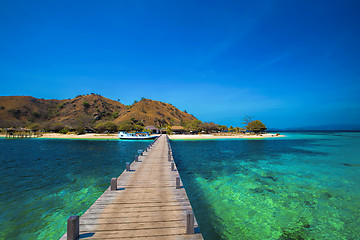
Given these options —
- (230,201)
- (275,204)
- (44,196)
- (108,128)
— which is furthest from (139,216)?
(108,128)

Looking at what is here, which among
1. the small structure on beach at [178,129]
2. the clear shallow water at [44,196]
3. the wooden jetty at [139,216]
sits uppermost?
the small structure on beach at [178,129]

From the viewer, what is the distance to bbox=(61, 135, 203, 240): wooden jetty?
Result: 487cm

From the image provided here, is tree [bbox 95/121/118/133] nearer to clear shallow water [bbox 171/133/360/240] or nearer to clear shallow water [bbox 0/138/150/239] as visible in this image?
clear shallow water [bbox 0/138/150/239]

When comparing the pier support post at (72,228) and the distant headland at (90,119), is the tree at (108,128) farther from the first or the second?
the pier support post at (72,228)

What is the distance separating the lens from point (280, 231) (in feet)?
24.3

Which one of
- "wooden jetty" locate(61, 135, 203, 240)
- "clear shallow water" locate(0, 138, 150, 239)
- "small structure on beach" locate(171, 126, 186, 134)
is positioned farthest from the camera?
"small structure on beach" locate(171, 126, 186, 134)

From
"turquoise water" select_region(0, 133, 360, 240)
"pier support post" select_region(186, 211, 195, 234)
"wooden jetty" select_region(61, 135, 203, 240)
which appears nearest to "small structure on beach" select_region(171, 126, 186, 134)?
"turquoise water" select_region(0, 133, 360, 240)

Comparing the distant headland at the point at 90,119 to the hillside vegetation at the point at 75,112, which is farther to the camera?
the hillside vegetation at the point at 75,112

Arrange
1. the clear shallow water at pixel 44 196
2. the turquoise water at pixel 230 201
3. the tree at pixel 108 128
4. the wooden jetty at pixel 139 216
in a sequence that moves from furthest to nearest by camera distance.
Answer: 1. the tree at pixel 108 128
2. the turquoise water at pixel 230 201
3. the clear shallow water at pixel 44 196
4. the wooden jetty at pixel 139 216

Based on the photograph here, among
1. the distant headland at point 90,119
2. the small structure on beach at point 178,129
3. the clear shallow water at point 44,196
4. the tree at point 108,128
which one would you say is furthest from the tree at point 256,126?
the clear shallow water at point 44,196

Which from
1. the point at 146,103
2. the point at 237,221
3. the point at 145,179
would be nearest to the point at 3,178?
the point at 145,179

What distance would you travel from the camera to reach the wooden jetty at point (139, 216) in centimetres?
487

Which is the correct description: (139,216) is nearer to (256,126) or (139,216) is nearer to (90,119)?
(256,126)

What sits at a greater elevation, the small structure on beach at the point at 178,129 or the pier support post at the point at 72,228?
the small structure on beach at the point at 178,129
